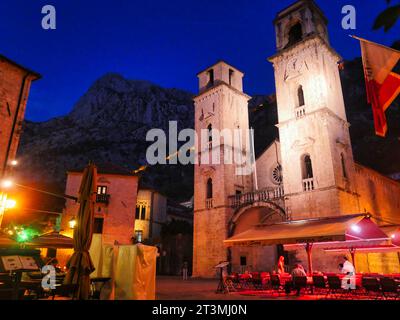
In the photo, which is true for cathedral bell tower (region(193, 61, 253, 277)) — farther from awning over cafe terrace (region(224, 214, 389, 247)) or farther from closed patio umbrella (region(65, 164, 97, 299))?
closed patio umbrella (region(65, 164, 97, 299))

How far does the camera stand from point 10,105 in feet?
48.7

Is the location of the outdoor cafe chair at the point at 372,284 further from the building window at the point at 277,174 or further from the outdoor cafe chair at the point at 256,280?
the building window at the point at 277,174

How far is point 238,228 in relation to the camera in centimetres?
2492

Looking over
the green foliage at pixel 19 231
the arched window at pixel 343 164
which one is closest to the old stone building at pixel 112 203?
the green foliage at pixel 19 231

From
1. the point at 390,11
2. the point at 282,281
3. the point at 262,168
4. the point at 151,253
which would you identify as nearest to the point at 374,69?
the point at 390,11

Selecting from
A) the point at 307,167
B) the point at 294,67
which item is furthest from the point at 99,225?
the point at 294,67

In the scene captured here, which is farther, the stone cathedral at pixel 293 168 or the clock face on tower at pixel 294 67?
the clock face on tower at pixel 294 67

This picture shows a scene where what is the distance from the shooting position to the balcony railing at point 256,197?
22.7m

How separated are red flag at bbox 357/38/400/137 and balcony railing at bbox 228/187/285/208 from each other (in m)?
13.7

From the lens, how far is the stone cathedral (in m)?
20.1

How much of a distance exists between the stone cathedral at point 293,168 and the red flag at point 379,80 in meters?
10.7

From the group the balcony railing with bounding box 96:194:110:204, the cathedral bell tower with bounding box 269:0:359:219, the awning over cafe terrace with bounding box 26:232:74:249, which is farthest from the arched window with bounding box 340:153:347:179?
the balcony railing with bounding box 96:194:110:204

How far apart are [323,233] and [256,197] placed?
506 inches

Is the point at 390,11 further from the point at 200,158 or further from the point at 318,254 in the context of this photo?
the point at 200,158
